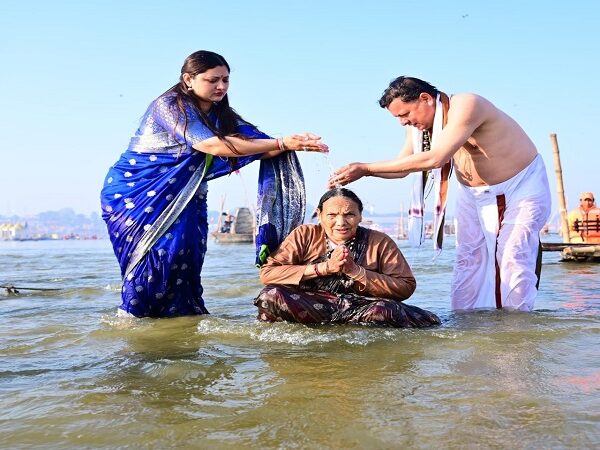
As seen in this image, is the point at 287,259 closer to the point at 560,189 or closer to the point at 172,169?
the point at 172,169

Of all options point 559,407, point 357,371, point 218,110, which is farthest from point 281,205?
point 559,407

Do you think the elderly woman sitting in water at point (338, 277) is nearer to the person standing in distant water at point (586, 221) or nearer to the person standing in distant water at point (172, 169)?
the person standing in distant water at point (172, 169)

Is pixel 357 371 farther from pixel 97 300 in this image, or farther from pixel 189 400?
pixel 97 300

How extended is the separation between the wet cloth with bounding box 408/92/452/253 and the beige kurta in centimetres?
78

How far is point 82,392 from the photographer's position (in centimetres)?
263

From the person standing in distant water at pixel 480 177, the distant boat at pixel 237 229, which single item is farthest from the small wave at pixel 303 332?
the distant boat at pixel 237 229

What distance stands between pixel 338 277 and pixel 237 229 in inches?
1731

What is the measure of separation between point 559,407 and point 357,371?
893 millimetres

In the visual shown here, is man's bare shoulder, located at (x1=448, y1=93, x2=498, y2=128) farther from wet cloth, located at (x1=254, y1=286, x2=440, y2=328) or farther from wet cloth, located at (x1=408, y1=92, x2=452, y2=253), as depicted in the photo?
wet cloth, located at (x1=254, y1=286, x2=440, y2=328)

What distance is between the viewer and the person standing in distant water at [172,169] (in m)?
4.32

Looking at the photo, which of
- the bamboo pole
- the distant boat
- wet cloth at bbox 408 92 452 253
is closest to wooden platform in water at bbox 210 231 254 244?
the distant boat

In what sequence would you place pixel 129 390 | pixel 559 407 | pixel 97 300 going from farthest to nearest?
pixel 97 300 → pixel 129 390 → pixel 559 407

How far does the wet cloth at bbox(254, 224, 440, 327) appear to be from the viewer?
163 inches

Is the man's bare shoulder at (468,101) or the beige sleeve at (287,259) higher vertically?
the man's bare shoulder at (468,101)
